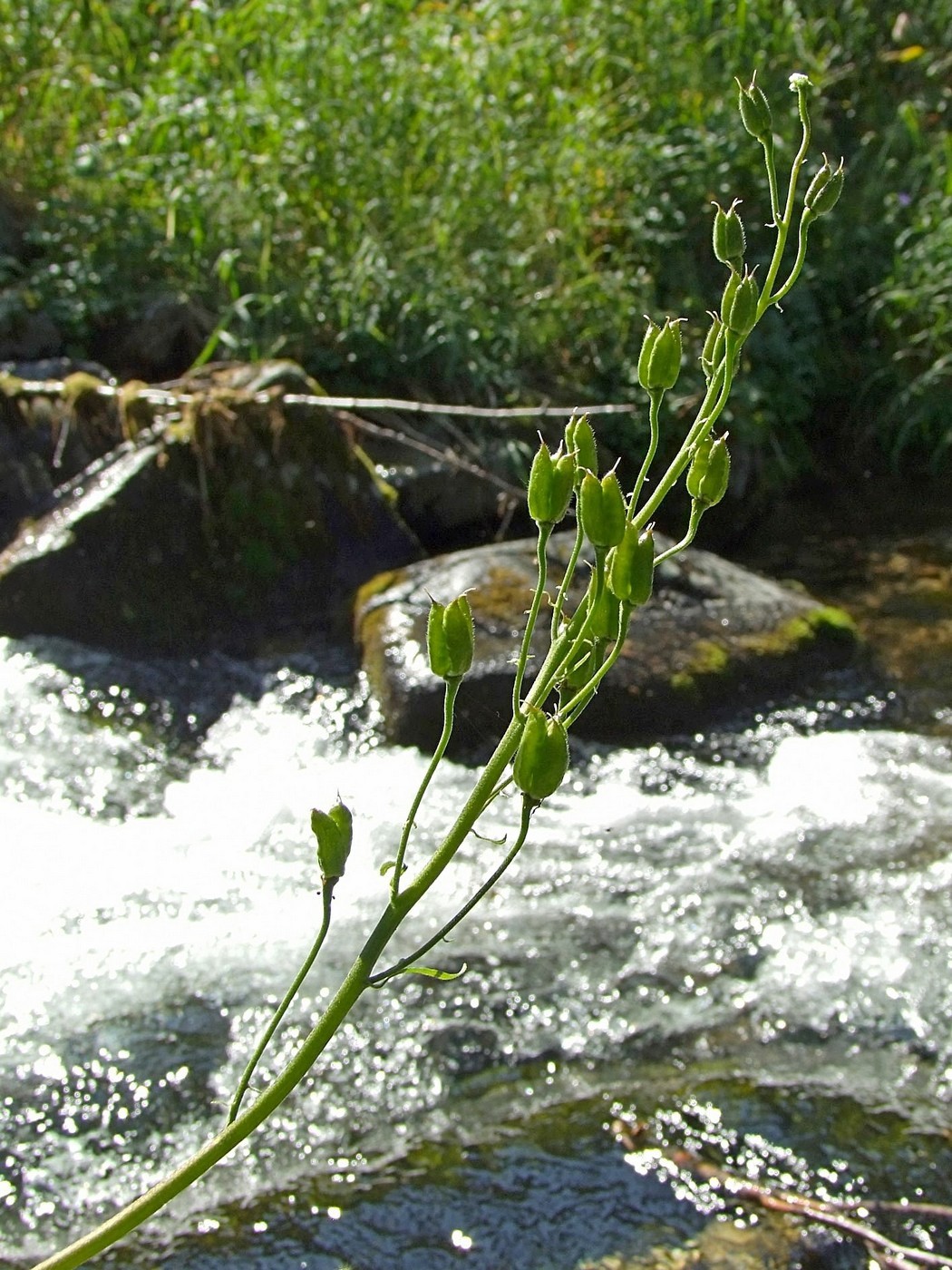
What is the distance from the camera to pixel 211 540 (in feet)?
15.1

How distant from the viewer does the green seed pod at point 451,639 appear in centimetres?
87

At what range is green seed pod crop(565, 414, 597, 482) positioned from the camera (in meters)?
0.91

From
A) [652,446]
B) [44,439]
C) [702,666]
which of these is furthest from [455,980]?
[44,439]

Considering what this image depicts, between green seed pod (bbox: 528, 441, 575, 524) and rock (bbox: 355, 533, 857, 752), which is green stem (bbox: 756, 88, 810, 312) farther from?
rock (bbox: 355, 533, 857, 752)

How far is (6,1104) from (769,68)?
548 centimetres

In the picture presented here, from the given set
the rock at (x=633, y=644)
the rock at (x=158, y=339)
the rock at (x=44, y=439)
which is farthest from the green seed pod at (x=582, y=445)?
the rock at (x=158, y=339)

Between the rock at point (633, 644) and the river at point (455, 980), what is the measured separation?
12 cm

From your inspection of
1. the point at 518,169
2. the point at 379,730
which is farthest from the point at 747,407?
the point at 379,730

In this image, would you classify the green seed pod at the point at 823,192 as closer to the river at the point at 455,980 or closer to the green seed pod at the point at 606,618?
the green seed pod at the point at 606,618

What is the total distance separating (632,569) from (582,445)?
141 mm

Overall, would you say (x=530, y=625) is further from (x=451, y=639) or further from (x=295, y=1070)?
(x=295, y=1070)

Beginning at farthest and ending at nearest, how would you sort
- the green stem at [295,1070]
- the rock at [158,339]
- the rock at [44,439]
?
1. the rock at [158,339]
2. the rock at [44,439]
3. the green stem at [295,1070]

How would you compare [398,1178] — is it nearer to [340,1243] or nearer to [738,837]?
[340,1243]

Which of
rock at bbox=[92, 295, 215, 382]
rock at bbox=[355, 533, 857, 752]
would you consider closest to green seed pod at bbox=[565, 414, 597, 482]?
rock at bbox=[355, 533, 857, 752]
